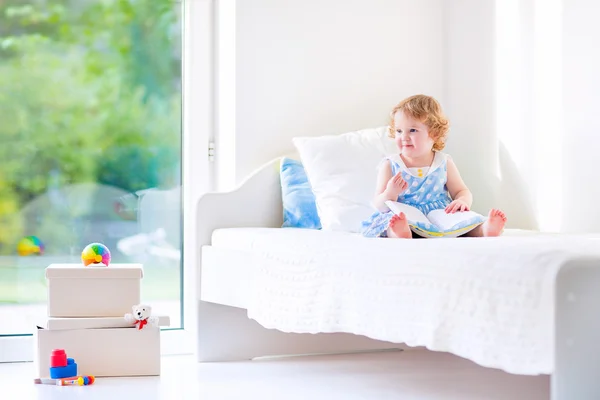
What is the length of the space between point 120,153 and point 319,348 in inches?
38.4

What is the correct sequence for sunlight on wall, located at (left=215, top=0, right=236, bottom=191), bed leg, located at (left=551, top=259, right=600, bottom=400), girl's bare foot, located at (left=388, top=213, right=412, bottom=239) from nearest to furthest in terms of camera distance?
bed leg, located at (left=551, top=259, right=600, bottom=400)
girl's bare foot, located at (left=388, top=213, right=412, bottom=239)
sunlight on wall, located at (left=215, top=0, right=236, bottom=191)

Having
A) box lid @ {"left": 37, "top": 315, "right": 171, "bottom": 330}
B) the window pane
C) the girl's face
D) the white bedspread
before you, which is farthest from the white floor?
the girl's face

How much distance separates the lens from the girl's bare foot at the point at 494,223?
2178mm

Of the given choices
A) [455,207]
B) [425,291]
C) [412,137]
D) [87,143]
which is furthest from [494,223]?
[87,143]

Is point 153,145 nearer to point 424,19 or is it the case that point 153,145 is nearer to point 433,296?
point 424,19

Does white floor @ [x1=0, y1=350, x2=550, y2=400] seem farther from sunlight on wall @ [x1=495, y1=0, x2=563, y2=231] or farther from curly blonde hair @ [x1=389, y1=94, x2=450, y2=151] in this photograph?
curly blonde hair @ [x1=389, y1=94, x2=450, y2=151]

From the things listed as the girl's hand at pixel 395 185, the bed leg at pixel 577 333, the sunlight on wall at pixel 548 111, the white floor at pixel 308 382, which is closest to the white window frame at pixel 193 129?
the white floor at pixel 308 382

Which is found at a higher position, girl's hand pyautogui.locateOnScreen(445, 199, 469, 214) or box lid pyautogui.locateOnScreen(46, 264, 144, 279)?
girl's hand pyautogui.locateOnScreen(445, 199, 469, 214)

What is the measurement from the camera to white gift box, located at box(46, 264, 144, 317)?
8.07 feet

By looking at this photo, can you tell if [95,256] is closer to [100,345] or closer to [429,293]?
[100,345]

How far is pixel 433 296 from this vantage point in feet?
5.25

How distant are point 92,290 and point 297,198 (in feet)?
2.40

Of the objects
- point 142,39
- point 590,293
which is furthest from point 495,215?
point 142,39

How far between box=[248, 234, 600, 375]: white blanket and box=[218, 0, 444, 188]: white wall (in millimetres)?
904
